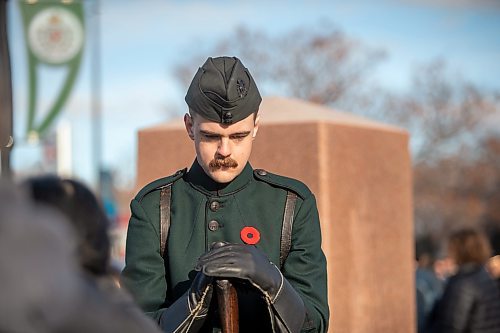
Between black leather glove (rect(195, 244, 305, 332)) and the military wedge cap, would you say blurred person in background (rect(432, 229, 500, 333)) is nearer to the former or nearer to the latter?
the military wedge cap

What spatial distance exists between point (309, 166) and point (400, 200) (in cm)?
132

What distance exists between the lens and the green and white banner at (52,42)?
12633 millimetres

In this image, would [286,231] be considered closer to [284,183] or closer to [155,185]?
[284,183]

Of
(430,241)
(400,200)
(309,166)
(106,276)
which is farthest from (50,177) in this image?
(430,241)

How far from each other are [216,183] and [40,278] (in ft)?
5.84

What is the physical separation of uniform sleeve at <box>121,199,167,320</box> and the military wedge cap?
388 mm

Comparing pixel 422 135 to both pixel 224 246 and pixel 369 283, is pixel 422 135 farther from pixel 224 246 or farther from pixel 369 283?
pixel 224 246

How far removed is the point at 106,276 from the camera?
2143 millimetres

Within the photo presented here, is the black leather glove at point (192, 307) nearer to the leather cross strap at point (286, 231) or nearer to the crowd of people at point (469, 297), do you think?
the leather cross strap at point (286, 231)

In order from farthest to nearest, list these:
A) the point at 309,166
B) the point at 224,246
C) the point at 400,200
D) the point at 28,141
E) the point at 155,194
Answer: the point at 28,141 → the point at 400,200 → the point at 309,166 → the point at 155,194 → the point at 224,246

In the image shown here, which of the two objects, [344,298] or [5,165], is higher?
[5,165]

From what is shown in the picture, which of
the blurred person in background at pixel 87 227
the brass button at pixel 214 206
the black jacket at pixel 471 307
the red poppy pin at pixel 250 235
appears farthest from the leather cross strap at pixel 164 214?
the black jacket at pixel 471 307

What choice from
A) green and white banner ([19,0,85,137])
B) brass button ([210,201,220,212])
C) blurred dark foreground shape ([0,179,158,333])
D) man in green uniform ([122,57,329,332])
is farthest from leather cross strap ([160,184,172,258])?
green and white banner ([19,0,85,137])

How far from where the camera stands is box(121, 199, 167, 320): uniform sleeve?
3.41 m
